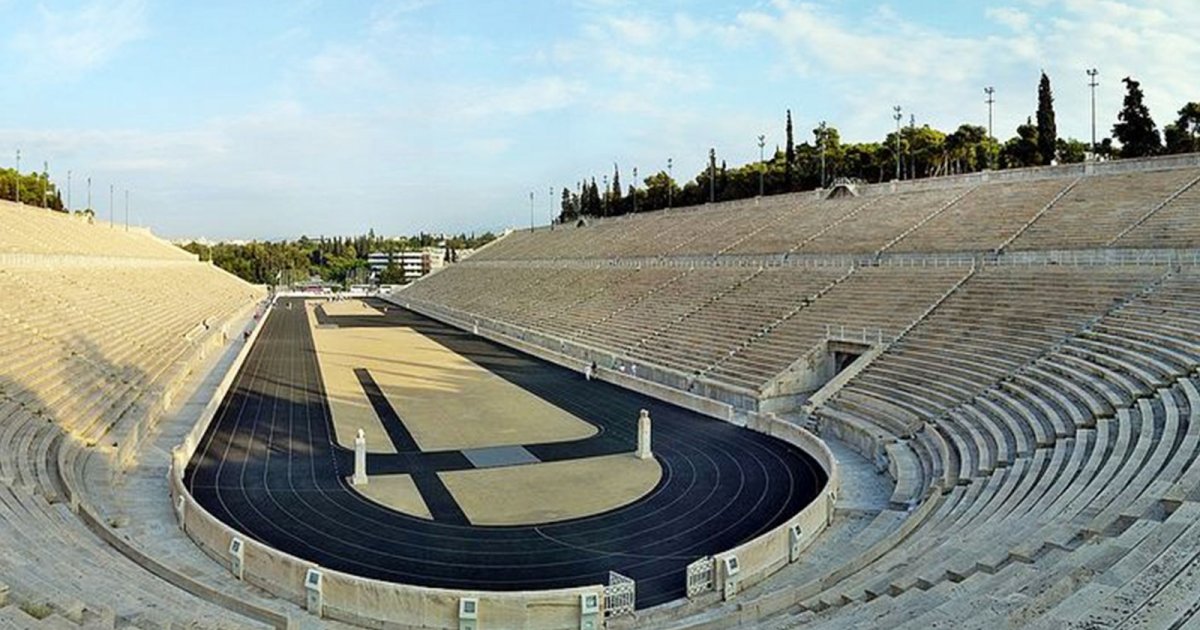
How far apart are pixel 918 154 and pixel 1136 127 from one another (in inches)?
825

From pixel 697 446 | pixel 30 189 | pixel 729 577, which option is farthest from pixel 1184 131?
pixel 30 189

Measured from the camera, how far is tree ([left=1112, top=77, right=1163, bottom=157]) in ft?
171

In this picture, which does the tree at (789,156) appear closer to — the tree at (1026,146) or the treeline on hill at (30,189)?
the tree at (1026,146)

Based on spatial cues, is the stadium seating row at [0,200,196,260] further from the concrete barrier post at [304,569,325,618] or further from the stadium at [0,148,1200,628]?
the concrete barrier post at [304,569,325,618]

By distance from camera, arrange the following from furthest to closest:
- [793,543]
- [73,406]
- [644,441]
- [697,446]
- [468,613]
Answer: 1. [697,446]
2. [73,406]
3. [644,441]
4. [793,543]
5. [468,613]

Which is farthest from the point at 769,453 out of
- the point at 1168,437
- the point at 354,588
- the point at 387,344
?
the point at 387,344

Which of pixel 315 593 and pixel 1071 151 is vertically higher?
→ pixel 1071 151

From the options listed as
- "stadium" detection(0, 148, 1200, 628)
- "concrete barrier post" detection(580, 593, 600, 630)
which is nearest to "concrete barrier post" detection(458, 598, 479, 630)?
"stadium" detection(0, 148, 1200, 628)

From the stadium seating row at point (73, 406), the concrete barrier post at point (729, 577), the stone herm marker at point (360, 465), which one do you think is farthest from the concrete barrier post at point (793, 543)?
the stone herm marker at point (360, 465)

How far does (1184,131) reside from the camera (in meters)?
54.4

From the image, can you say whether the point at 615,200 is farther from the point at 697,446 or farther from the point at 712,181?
the point at 697,446

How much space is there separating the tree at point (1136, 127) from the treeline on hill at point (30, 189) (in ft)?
334

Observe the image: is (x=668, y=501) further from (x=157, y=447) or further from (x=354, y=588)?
(x=157, y=447)

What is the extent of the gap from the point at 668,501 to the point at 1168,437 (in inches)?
324
